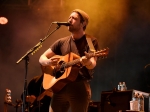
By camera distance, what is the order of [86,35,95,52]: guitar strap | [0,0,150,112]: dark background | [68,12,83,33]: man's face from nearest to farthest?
[86,35,95,52]: guitar strap
[68,12,83,33]: man's face
[0,0,150,112]: dark background

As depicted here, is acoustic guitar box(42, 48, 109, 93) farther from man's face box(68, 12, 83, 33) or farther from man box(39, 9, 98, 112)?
man's face box(68, 12, 83, 33)

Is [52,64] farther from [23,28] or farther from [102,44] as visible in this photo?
[23,28]

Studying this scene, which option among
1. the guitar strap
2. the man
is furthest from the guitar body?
the guitar strap

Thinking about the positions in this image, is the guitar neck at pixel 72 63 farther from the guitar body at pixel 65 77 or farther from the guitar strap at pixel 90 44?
the guitar strap at pixel 90 44

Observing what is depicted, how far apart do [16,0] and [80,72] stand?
4471 mm

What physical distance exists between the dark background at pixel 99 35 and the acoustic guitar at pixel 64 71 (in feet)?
9.75

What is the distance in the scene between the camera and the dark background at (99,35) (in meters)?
6.15

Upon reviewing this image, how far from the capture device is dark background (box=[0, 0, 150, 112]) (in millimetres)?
6148

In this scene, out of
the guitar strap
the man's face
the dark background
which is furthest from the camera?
the dark background

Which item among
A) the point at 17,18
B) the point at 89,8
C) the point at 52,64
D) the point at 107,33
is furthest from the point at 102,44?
the point at 52,64

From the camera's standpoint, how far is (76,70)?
3.18 metres

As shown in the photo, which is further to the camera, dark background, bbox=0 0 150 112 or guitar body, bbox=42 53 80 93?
dark background, bbox=0 0 150 112

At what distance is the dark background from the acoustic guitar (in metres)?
2.97

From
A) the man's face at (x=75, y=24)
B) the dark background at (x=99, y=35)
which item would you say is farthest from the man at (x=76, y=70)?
the dark background at (x=99, y=35)
